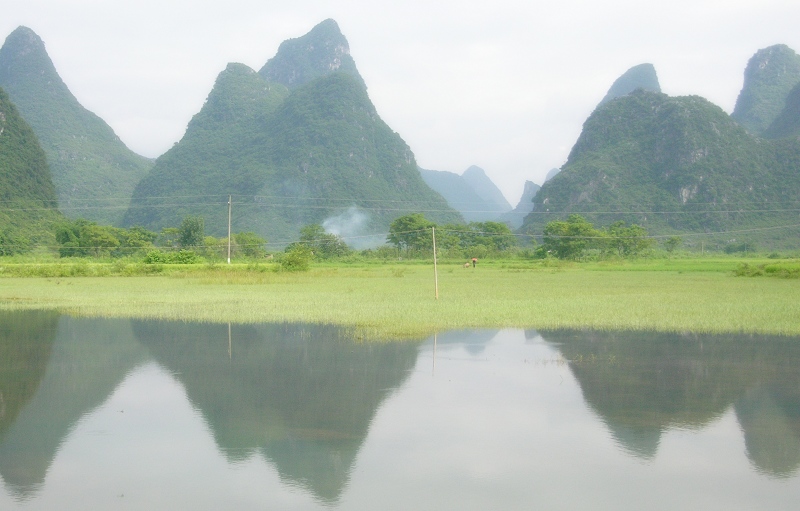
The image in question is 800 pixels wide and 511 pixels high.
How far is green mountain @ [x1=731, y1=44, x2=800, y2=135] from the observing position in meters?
116

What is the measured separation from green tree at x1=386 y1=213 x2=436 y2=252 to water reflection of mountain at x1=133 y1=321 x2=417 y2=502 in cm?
4037

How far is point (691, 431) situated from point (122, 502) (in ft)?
16.0

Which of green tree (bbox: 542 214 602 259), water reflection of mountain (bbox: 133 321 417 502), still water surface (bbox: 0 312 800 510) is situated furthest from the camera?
green tree (bbox: 542 214 602 259)

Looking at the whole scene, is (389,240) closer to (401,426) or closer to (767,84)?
(401,426)

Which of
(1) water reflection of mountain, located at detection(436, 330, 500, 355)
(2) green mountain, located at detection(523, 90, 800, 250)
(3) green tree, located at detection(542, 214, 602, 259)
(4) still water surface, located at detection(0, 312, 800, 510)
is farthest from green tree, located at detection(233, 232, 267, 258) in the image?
(2) green mountain, located at detection(523, 90, 800, 250)

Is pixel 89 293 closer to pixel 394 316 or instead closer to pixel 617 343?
pixel 394 316

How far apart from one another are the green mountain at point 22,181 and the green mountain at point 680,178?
49525 millimetres

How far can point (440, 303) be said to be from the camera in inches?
703

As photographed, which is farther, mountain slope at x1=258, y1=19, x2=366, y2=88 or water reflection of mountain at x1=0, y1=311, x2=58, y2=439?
mountain slope at x1=258, y1=19, x2=366, y2=88

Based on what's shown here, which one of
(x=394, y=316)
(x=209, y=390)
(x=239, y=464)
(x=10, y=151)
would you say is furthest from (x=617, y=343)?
(x=10, y=151)

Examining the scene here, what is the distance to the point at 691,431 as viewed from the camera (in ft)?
21.8

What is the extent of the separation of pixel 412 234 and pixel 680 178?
42.1m

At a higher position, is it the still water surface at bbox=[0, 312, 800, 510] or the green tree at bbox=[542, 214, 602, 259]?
the green tree at bbox=[542, 214, 602, 259]

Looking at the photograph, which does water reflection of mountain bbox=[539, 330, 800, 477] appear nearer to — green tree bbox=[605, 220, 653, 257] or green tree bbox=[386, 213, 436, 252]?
green tree bbox=[605, 220, 653, 257]
